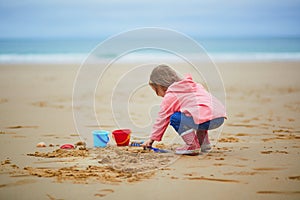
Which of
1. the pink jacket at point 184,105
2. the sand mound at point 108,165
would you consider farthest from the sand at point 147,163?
the pink jacket at point 184,105

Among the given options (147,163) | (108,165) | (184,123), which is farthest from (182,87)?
(108,165)

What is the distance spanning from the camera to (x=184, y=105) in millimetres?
5168

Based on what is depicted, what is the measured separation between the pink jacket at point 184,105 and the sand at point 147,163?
358 millimetres

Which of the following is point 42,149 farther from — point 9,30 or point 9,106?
point 9,30

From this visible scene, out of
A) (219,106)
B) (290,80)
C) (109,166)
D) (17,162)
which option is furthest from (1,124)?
(290,80)

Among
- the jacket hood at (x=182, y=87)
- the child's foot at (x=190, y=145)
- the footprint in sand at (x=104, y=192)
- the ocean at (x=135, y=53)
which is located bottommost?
the footprint in sand at (x=104, y=192)

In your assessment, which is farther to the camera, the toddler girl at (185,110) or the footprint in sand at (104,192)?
the toddler girl at (185,110)

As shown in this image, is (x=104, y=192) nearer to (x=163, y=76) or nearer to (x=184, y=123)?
(x=184, y=123)

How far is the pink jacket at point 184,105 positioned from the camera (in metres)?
5.09

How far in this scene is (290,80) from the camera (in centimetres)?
1370

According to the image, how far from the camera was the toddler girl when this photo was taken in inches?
200

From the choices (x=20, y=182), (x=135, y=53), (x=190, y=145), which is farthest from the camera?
(x=135, y=53)

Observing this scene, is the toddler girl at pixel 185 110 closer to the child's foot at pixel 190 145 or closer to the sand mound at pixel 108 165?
the child's foot at pixel 190 145

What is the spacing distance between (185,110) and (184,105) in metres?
0.10
